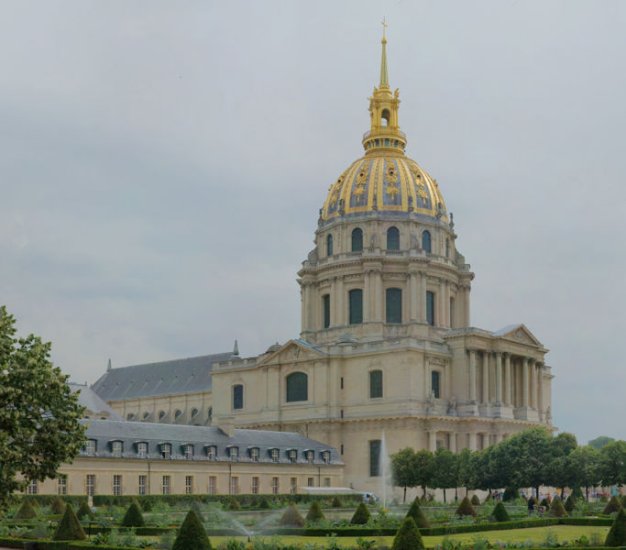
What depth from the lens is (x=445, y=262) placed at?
96.8 metres

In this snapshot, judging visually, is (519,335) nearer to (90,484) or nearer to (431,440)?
(431,440)

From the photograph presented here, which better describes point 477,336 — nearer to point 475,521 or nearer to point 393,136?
point 393,136

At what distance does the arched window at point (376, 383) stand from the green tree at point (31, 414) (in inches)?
2227

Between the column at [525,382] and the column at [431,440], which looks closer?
the column at [431,440]

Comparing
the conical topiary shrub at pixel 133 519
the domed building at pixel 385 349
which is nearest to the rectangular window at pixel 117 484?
the domed building at pixel 385 349

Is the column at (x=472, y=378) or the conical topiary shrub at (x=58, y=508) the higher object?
the column at (x=472, y=378)

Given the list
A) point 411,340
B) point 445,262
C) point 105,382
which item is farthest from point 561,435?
point 105,382

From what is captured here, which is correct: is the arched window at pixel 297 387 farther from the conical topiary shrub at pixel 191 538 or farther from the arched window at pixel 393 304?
the conical topiary shrub at pixel 191 538

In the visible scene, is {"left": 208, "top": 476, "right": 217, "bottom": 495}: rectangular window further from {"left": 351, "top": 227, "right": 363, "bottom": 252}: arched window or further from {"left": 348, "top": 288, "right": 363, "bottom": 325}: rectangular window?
{"left": 351, "top": 227, "right": 363, "bottom": 252}: arched window

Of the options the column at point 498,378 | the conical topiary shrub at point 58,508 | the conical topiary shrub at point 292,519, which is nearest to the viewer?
the conical topiary shrub at point 292,519

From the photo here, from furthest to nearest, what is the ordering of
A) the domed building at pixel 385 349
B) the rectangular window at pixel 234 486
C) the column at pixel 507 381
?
the column at pixel 507 381 < the domed building at pixel 385 349 < the rectangular window at pixel 234 486

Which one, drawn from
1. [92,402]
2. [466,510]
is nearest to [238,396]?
[92,402]

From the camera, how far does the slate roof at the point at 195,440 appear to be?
67.1 meters

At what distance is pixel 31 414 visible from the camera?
29.9 m
